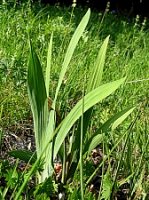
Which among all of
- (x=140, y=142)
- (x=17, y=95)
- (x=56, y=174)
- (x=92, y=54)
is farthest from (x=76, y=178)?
(x=92, y=54)

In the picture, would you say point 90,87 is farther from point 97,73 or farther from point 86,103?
point 86,103

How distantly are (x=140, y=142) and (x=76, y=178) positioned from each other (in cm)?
49

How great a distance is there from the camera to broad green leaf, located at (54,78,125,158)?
1658 mm

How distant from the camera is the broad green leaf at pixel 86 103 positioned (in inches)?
65.3

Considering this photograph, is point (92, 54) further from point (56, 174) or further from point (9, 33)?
point (56, 174)

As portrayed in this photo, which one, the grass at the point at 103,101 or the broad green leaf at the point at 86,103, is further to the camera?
the grass at the point at 103,101

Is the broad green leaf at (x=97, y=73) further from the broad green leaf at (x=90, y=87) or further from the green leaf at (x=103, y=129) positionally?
the green leaf at (x=103, y=129)

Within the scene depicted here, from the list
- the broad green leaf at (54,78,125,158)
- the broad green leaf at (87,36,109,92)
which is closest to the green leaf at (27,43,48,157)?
the broad green leaf at (54,78,125,158)

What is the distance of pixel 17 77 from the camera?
251 centimetres

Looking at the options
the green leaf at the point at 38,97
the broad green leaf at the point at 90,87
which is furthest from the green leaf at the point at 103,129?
the green leaf at the point at 38,97

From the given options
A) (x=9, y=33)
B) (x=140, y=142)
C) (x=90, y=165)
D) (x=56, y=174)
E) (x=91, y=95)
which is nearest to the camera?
(x=91, y=95)

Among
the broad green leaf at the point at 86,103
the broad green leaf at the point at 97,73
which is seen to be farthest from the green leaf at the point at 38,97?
the broad green leaf at the point at 97,73

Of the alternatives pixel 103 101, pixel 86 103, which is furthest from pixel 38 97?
pixel 103 101

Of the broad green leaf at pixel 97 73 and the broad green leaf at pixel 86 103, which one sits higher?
the broad green leaf at pixel 97 73
